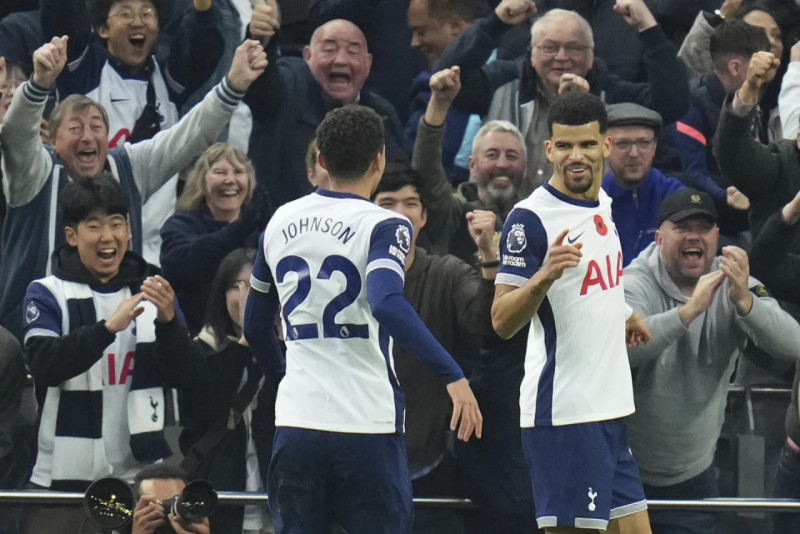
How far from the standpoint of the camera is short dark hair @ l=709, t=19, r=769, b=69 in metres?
9.48

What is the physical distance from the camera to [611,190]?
8938 millimetres

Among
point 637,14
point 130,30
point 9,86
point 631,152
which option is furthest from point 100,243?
point 637,14

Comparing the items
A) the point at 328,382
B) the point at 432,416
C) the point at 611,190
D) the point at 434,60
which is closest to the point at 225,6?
the point at 434,60

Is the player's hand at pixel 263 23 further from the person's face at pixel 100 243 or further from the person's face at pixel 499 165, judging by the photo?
the person's face at pixel 100 243

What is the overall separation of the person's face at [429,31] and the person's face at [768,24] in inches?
71.4

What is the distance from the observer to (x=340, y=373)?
6195mm

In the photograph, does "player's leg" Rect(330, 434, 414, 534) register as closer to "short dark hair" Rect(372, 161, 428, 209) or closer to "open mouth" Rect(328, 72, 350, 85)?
"short dark hair" Rect(372, 161, 428, 209)

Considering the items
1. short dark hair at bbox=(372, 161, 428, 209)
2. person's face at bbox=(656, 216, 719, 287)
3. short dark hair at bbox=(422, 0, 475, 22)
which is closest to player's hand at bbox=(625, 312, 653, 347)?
person's face at bbox=(656, 216, 719, 287)

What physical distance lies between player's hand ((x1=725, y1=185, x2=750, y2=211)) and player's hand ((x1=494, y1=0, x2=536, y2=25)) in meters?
1.55

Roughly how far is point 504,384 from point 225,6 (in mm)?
3647

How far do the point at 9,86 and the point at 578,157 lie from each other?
4.00 metres

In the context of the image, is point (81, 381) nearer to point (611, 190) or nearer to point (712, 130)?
point (611, 190)

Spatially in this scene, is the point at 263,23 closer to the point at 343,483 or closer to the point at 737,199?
the point at 737,199

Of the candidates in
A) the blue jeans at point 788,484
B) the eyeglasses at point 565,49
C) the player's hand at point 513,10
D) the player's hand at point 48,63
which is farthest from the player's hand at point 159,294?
the blue jeans at point 788,484
